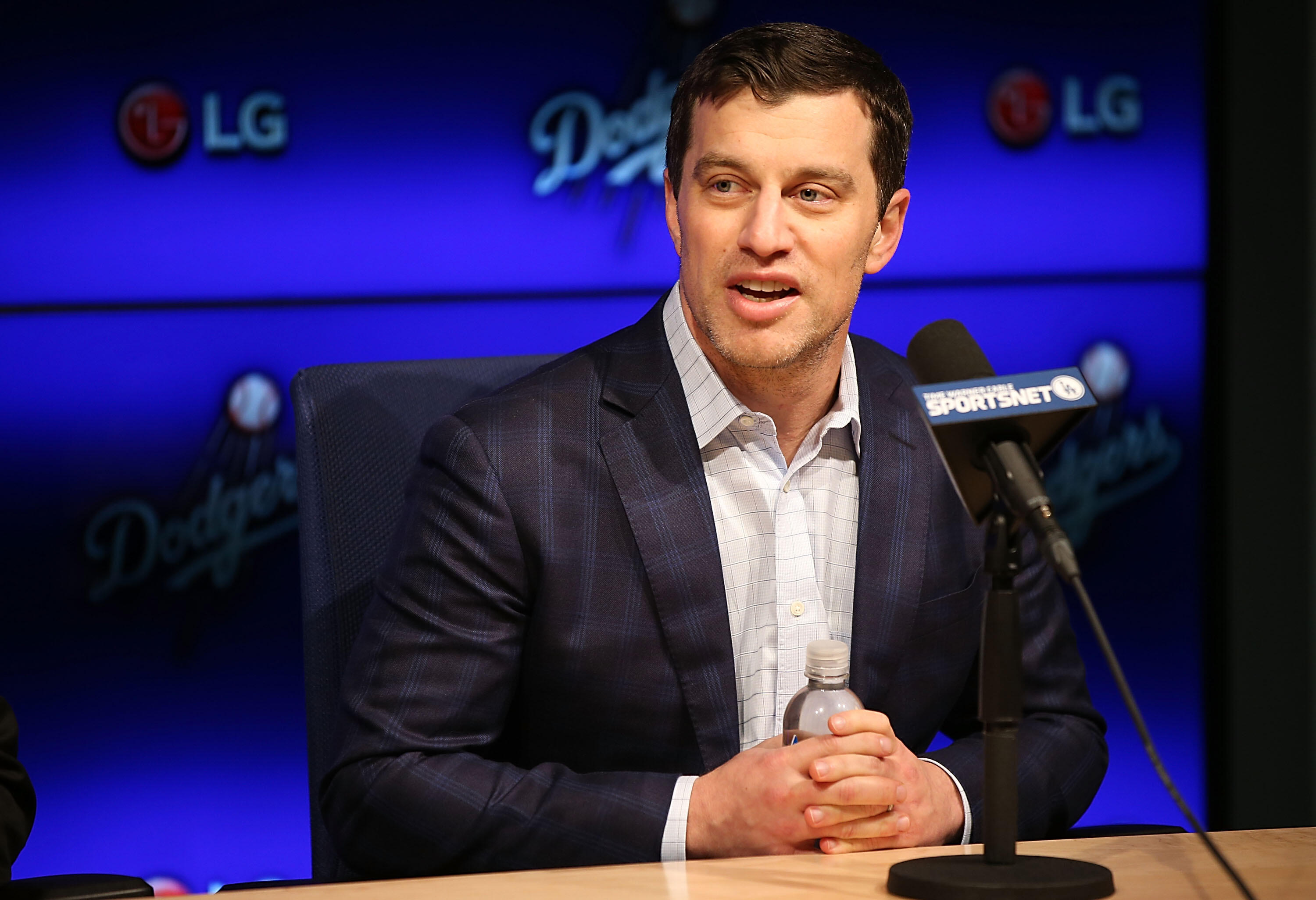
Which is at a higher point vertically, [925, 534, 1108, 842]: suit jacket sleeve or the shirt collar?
the shirt collar

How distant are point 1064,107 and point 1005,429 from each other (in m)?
2.21

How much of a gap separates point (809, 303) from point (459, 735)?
69 centimetres

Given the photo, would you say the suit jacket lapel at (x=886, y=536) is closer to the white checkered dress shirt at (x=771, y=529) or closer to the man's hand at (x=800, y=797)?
the white checkered dress shirt at (x=771, y=529)

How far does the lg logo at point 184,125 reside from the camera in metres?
2.73

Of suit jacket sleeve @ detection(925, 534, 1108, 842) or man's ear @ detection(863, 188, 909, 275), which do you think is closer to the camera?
suit jacket sleeve @ detection(925, 534, 1108, 842)

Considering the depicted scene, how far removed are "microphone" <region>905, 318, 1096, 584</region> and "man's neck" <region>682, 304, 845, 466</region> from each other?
72cm

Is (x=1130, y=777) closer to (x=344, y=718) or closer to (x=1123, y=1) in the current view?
(x=1123, y=1)

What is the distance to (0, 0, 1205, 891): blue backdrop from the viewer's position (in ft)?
8.93

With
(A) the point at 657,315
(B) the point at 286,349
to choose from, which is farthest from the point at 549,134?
(A) the point at 657,315

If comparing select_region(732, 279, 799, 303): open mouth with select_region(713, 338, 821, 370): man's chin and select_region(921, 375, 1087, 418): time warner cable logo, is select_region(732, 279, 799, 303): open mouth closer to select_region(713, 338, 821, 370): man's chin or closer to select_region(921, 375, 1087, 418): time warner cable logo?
select_region(713, 338, 821, 370): man's chin

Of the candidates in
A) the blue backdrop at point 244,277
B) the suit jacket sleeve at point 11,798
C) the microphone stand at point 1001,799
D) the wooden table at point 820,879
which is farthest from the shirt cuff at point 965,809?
the blue backdrop at point 244,277

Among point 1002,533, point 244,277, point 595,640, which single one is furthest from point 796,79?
point 244,277

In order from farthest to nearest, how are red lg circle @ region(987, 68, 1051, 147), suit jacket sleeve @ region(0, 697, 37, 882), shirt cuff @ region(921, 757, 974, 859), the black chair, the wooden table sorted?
1. red lg circle @ region(987, 68, 1051, 147)
2. shirt cuff @ region(921, 757, 974, 859)
3. suit jacket sleeve @ region(0, 697, 37, 882)
4. the black chair
5. the wooden table

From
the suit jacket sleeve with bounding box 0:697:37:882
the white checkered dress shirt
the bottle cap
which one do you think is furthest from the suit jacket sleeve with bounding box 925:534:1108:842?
the suit jacket sleeve with bounding box 0:697:37:882
